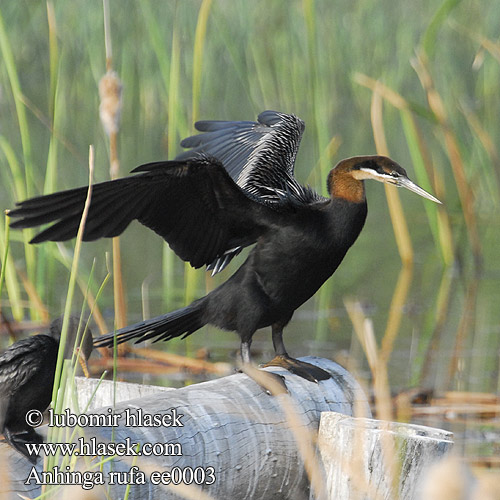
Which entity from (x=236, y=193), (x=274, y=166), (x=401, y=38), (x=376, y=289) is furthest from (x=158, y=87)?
(x=236, y=193)

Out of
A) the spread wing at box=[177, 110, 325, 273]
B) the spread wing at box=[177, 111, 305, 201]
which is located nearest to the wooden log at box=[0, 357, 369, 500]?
the spread wing at box=[177, 110, 325, 273]

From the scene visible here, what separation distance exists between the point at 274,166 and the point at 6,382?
1.33 metres

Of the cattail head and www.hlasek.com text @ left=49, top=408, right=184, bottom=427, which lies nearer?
www.hlasek.com text @ left=49, top=408, right=184, bottom=427

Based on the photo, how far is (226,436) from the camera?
7.00 ft

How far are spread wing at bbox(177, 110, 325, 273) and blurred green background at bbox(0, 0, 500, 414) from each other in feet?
1.44

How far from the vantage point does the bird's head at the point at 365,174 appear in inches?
104

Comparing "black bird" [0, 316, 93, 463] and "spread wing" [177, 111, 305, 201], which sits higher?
"spread wing" [177, 111, 305, 201]

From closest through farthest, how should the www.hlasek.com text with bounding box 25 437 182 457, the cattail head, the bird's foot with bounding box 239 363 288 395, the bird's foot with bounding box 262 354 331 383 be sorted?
the www.hlasek.com text with bounding box 25 437 182 457 < the bird's foot with bounding box 239 363 288 395 < the bird's foot with bounding box 262 354 331 383 < the cattail head

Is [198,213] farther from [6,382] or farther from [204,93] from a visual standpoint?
[204,93]

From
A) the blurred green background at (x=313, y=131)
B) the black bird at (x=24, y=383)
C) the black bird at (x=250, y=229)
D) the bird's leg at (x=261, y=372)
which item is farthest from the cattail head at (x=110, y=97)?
the black bird at (x=24, y=383)

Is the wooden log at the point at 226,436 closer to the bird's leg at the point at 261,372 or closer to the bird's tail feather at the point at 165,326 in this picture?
the bird's leg at the point at 261,372

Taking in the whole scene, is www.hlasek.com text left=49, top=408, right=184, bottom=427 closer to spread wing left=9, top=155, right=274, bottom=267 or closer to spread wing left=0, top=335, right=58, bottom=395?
spread wing left=0, top=335, right=58, bottom=395

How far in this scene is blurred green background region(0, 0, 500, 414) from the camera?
13.3 ft

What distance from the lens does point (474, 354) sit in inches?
161
